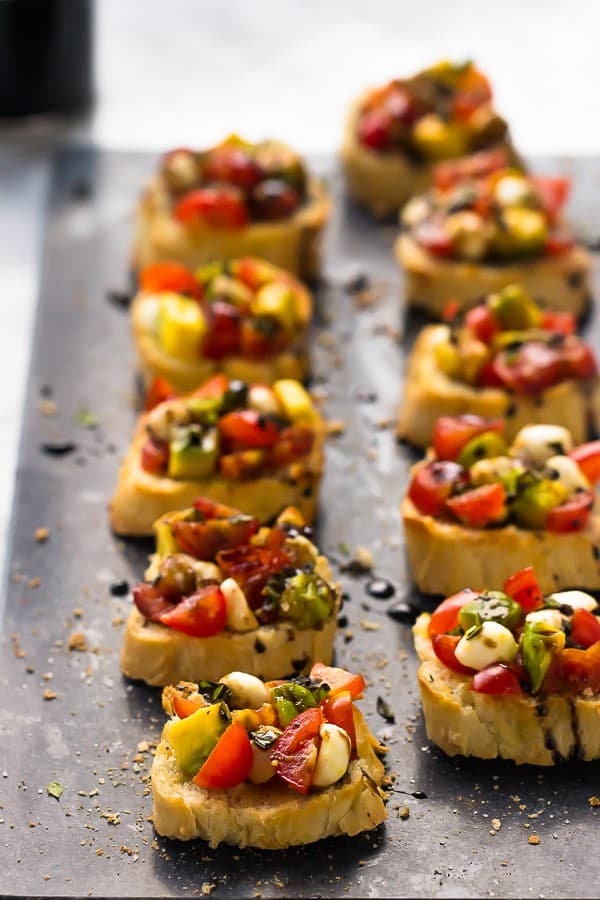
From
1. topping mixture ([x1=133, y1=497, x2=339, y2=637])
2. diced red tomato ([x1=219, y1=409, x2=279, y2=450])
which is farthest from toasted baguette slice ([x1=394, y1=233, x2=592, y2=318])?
topping mixture ([x1=133, y1=497, x2=339, y2=637])

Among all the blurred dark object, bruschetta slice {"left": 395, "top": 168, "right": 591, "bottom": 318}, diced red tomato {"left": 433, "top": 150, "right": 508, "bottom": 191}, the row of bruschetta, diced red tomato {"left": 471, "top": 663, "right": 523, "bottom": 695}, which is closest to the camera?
the row of bruschetta

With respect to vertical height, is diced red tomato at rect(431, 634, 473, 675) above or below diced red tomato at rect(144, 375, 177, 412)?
below

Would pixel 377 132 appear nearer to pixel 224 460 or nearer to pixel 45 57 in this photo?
pixel 45 57

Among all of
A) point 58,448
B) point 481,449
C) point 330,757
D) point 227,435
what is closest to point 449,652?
point 330,757

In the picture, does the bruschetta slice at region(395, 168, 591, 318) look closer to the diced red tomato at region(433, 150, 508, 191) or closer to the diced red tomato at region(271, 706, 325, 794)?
the diced red tomato at region(433, 150, 508, 191)

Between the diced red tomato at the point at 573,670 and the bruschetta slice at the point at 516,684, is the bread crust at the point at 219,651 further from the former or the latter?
the diced red tomato at the point at 573,670

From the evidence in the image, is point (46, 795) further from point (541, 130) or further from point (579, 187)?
point (541, 130)
